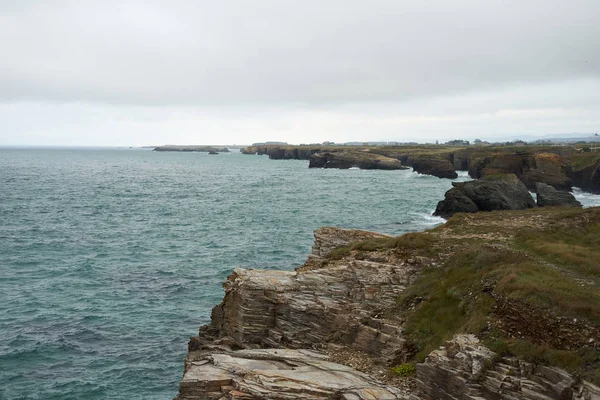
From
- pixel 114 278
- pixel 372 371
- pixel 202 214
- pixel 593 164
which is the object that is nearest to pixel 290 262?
pixel 114 278

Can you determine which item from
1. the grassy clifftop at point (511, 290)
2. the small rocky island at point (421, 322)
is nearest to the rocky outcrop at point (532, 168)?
the small rocky island at point (421, 322)

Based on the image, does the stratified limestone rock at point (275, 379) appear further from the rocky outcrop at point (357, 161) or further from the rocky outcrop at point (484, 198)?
the rocky outcrop at point (357, 161)

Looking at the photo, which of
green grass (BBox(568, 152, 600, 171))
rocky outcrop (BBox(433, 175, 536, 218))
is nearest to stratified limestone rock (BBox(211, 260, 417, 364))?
rocky outcrop (BBox(433, 175, 536, 218))

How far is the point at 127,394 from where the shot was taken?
23.7m

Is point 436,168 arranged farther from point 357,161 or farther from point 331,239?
point 331,239

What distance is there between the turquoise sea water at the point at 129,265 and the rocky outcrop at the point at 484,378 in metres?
15.3

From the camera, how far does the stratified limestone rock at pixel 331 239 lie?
103ft

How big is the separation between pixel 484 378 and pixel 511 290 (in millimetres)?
4445

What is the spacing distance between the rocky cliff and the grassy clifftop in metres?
0.06

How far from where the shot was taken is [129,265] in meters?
45.2

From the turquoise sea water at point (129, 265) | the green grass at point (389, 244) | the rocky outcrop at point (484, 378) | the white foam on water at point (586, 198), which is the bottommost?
the turquoise sea water at point (129, 265)

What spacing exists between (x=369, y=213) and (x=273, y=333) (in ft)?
169

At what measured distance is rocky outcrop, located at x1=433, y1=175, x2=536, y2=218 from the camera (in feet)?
198

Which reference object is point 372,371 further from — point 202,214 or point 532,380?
point 202,214
